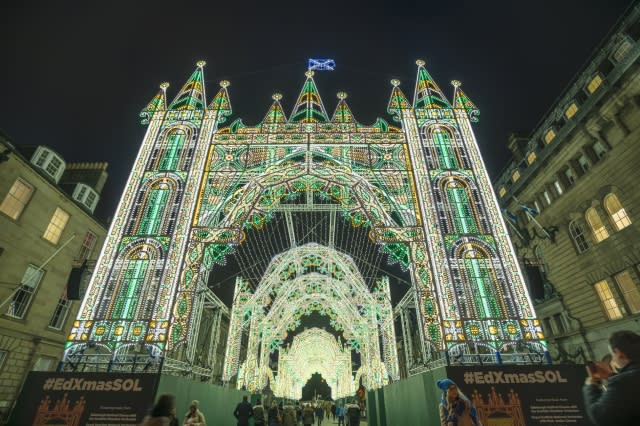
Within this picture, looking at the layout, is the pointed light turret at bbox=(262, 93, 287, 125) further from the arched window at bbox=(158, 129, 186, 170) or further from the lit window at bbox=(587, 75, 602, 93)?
the lit window at bbox=(587, 75, 602, 93)

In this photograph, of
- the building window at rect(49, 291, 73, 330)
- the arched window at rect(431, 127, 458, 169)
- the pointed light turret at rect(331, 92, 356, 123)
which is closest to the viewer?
the arched window at rect(431, 127, 458, 169)

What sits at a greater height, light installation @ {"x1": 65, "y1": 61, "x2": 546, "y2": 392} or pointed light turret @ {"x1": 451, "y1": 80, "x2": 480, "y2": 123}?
pointed light turret @ {"x1": 451, "y1": 80, "x2": 480, "y2": 123}

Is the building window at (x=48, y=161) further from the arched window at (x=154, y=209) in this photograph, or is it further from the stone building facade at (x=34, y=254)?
the arched window at (x=154, y=209)

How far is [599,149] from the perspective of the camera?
17844 millimetres

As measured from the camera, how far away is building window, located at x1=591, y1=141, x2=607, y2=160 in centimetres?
1733

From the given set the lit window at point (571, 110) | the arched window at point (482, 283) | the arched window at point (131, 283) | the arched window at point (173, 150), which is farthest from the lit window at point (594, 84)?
the arched window at point (131, 283)

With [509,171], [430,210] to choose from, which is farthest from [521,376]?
[509,171]

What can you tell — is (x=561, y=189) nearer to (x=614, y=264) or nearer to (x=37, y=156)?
(x=614, y=264)

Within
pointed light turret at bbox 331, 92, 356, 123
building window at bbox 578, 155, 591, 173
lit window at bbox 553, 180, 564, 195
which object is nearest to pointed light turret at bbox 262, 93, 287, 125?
pointed light turret at bbox 331, 92, 356, 123

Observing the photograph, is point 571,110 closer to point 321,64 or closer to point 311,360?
point 321,64

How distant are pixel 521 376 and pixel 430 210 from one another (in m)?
5.50

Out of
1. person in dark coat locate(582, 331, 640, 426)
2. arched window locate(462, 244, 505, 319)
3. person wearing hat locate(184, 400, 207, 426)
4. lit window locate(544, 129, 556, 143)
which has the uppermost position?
lit window locate(544, 129, 556, 143)

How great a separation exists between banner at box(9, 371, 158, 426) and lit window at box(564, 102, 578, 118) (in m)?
25.6

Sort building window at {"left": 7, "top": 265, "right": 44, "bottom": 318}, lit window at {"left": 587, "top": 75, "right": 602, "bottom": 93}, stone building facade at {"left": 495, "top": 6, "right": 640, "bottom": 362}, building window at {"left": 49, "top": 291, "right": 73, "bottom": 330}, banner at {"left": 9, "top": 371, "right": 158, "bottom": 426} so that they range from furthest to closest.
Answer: building window at {"left": 49, "top": 291, "right": 73, "bottom": 330} < lit window at {"left": 587, "top": 75, "right": 602, "bottom": 93} < building window at {"left": 7, "top": 265, "right": 44, "bottom": 318} < stone building facade at {"left": 495, "top": 6, "right": 640, "bottom": 362} < banner at {"left": 9, "top": 371, "right": 158, "bottom": 426}
